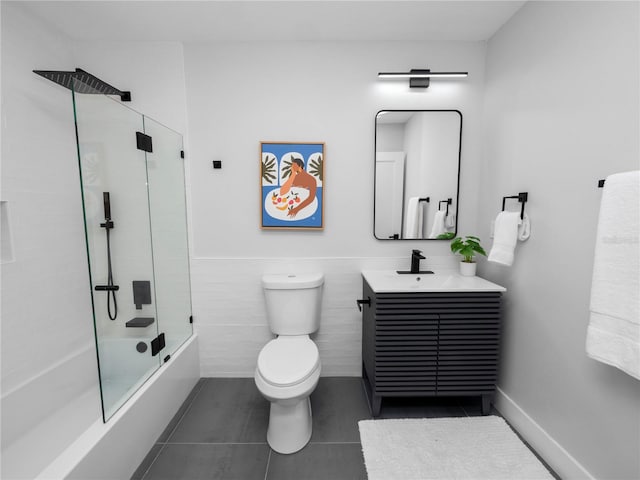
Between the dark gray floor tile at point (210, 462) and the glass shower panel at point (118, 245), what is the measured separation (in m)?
0.39

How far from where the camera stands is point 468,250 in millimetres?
1798

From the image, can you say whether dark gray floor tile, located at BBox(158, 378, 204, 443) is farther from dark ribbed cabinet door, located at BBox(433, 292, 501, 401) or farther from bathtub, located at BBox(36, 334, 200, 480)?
dark ribbed cabinet door, located at BBox(433, 292, 501, 401)

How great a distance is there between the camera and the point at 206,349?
2127 millimetres

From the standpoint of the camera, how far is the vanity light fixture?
6.11ft

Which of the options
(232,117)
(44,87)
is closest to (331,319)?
(232,117)

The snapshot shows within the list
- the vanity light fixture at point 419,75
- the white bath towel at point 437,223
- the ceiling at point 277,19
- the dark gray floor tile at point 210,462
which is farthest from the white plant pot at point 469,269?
the dark gray floor tile at point 210,462

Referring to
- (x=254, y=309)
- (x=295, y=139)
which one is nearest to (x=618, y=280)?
(x=295, y=139)

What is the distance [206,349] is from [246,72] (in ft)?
6.67

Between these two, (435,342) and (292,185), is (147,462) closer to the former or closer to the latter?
(435,342)

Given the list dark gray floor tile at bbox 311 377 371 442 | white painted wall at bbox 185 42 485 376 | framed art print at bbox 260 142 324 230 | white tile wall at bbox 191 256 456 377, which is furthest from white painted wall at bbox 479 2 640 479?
framed art print at bbox 260 142 324 230

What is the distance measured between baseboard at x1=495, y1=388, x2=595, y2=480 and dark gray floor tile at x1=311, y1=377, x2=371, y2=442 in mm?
849

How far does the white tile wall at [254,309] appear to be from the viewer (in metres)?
2.07

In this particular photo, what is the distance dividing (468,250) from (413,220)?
16.3 inches

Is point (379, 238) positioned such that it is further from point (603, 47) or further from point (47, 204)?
point (47, 204)
